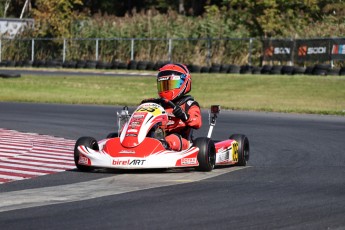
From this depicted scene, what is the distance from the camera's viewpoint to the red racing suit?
1130 cm

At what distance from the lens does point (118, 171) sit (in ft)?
36.3

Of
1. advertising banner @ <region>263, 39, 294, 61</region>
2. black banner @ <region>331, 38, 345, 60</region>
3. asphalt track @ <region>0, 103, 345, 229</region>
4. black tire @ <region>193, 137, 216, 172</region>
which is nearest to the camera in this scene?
asphalt track @ <region>0, 103, 345, 229</region>

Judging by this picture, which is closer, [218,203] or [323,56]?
[218,203]

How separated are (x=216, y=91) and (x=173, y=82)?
62.2 ft

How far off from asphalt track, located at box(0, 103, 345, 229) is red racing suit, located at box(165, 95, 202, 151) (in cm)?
48

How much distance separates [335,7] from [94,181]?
136 feet

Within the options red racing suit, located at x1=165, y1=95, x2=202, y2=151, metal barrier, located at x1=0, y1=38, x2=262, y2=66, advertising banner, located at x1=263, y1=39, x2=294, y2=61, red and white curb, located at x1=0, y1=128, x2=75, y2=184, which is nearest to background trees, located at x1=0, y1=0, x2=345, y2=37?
metal barrier, located at x1=0, y1=38, x2=262, y2=66

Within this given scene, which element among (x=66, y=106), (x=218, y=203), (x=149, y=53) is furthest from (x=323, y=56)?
(x=218, y=203)

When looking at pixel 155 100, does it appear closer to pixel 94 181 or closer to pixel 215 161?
pixel 215 161

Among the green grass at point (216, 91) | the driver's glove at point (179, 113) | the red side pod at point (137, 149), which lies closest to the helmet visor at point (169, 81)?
the driver's glove at point (179, 113)

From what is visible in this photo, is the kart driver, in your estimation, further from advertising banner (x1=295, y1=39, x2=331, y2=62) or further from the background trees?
the background trees

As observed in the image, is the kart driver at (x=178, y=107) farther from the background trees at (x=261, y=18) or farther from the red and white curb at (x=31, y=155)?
the background trees at (x=261, y=18)

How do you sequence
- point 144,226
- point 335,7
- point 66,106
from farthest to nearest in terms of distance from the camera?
1. point 335,7
2. point 66,106
3. point 144,226

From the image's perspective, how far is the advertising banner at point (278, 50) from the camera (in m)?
36.1
